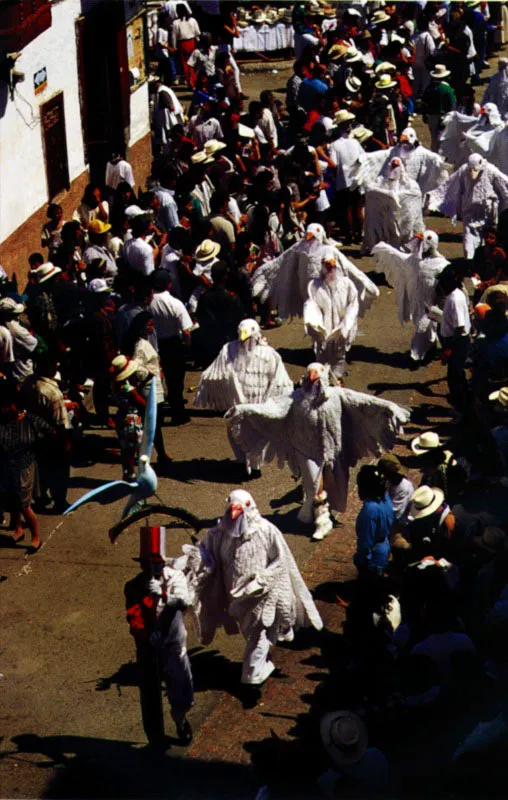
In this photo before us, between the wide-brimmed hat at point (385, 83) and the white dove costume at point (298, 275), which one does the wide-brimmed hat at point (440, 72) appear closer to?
the wide-brimmed hat at point (385, 83)

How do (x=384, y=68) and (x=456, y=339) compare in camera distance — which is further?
(x=384, y=68)

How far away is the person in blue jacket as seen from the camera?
12.5 meters

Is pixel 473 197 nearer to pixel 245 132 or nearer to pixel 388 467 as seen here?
pixel 245 132

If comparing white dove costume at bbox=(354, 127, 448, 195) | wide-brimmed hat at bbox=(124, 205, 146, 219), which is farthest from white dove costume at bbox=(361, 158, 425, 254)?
wide-brimmed hat at bbox=(124, 205, 146, 219)

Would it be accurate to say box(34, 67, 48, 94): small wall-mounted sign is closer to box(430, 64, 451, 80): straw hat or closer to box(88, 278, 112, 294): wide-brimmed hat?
box(88, 278, 112, 294): wide-brimmed hat

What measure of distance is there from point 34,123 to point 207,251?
3.89 meters

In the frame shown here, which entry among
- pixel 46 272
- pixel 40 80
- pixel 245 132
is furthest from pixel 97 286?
pixel 245 132

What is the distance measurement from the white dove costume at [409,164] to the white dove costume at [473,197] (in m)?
0.18

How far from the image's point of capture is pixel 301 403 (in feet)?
45.3

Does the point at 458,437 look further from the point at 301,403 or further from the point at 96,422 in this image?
the point at 96,422

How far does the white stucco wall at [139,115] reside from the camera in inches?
908

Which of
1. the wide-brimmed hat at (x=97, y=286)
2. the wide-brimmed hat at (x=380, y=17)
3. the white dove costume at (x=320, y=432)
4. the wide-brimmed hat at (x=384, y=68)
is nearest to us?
the white dove costume at (x=320, y=432)

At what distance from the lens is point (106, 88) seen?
22484 mm

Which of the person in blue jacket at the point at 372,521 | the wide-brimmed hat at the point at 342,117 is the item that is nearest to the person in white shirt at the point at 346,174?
the wide-brimmed hat at the point at 342,117
